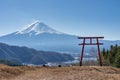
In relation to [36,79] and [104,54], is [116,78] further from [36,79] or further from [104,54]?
[104,54]

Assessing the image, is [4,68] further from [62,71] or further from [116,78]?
[116,78]

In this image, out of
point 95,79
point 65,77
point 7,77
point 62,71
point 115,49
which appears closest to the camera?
point 95,79

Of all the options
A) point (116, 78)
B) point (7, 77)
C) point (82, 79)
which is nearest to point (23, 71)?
point (7, 77)

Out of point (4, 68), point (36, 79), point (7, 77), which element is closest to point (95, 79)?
point (36, 79)

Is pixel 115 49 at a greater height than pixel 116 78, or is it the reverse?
pixel 115 49

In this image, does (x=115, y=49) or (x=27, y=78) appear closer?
(x=27, y=78)

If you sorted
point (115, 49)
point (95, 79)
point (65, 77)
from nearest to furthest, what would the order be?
point (95, 79)
point (65, 77)
point (115, 49)

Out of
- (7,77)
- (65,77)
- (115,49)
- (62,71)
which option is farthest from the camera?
(115,49)

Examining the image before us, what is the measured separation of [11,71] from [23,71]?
186 centimetres

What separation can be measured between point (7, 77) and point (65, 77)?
264 inches

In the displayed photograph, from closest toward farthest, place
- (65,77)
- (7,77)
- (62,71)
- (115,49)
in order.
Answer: (65,77) < (7,77) < (62,71) < (115,49)

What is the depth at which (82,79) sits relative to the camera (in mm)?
27656

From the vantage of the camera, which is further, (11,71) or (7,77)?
(11,71)

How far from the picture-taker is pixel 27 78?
97.9 feet
